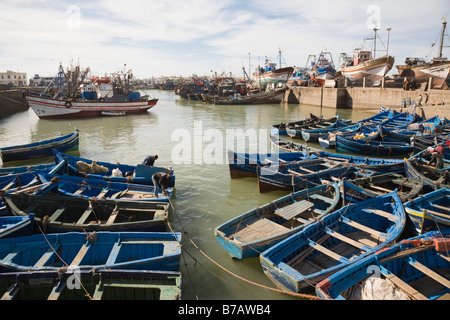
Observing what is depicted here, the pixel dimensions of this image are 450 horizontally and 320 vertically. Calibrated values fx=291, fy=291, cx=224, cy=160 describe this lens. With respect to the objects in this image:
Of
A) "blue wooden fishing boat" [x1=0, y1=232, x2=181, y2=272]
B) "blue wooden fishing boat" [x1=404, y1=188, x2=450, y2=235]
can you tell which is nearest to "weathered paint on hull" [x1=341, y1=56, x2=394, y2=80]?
"blue wooden fishing boat" [x1=404, y1=188, x2=450, y2=235]

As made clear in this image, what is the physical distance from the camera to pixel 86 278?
637 centimetres

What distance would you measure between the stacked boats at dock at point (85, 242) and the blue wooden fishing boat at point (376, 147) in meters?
13.7

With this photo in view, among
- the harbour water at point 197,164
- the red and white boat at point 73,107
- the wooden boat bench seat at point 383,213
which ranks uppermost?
the red and white boat at point 73,107

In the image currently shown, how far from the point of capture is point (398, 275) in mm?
6816

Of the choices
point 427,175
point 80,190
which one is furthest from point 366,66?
point 80,190

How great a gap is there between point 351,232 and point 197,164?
11.0 m

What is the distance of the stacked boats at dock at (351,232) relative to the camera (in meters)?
6.34

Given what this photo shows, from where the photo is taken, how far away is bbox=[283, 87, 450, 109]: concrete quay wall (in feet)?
103

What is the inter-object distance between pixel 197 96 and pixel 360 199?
58.3 m

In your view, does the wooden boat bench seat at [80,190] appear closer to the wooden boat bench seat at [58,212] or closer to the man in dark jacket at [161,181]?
the wooden boat bench seat at [58,212]

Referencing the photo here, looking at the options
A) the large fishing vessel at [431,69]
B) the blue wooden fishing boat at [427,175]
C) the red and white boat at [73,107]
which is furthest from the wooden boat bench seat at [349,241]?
the red and white boat at [73,107]

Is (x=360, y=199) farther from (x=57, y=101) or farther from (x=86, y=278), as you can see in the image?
(x=57, y=101)

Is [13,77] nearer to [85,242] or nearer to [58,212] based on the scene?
[58,212]
